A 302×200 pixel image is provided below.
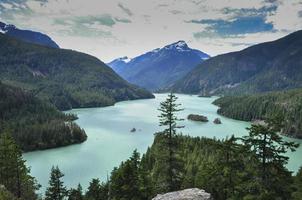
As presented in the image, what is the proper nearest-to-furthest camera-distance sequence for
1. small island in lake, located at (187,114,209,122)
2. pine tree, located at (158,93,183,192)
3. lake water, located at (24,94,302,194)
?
pine tree, located at (158,93,183,192) → lake water, located at (24,94,302,194) → small island in lake, located at (187,114,209,122)

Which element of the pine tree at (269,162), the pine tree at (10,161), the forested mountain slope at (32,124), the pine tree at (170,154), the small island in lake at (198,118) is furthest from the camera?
the small island in lake at (198,118)

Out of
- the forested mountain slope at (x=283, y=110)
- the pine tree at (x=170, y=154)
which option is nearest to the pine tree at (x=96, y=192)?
the pine tree at (x=170, y=154)

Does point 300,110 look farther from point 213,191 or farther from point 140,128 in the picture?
point 213,191

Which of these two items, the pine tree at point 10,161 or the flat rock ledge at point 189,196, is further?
the pine tree at point 10,161

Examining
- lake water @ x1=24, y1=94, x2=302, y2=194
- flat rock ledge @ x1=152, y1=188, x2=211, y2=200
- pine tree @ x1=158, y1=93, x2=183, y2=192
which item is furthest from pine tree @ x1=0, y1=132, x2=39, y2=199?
lake water @ x1=24, y1=94, x2=302, y2=194

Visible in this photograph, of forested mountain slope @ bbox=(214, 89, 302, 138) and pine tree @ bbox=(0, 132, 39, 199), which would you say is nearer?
pine tree @ bbox=(0, 132, 39, 199)

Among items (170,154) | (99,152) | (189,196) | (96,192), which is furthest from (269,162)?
(99,152)

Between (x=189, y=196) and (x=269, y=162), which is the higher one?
(x=269, y=162)

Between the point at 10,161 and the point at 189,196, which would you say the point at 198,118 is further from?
the point at 189,196

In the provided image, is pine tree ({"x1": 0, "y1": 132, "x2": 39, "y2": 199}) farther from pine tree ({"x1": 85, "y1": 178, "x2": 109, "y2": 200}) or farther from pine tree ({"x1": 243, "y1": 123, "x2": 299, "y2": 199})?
pine tree ({"x1": 243, "y1": 123, "x2": 299, "y2": 199})

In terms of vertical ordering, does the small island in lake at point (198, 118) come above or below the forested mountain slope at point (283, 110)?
below

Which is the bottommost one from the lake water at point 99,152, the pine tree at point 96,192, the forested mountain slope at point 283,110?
the lake water at point 99,152

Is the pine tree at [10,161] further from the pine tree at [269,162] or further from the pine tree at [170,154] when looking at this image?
the pine tree at [269,162]

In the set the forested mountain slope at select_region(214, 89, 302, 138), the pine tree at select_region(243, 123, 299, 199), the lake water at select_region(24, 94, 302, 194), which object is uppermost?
the pine tree at select_region(243, 123, 299, 199)
